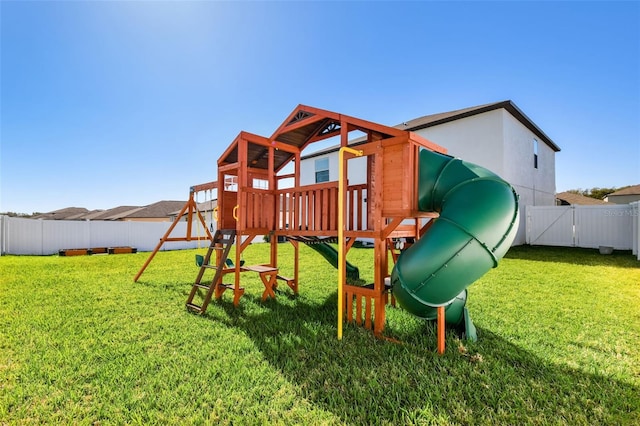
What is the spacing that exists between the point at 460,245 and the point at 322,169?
56.5 ft

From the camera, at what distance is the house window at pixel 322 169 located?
19.6 meters

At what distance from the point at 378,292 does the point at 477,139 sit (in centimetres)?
1236

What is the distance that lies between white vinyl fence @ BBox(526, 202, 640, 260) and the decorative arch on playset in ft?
42.5

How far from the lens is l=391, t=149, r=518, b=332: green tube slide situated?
3.06m

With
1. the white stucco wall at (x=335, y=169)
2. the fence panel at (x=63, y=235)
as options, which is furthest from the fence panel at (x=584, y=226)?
the fence panel at (x=63, y=235)

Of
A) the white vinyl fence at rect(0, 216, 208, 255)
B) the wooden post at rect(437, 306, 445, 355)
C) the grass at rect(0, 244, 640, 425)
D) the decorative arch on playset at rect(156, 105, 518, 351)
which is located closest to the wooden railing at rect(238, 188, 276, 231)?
the decorative arch on playset at rect(156, 105, 518, 351)

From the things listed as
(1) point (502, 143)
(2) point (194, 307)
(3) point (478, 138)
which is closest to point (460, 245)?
(2) point (194, 307)

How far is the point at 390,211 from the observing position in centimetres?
435

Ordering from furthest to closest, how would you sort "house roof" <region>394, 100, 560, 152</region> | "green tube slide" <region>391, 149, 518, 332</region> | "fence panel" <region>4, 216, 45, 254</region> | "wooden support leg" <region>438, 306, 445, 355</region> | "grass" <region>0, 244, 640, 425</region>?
"fence panel" <region>4, 216, 45, 254</region>
"house roof" <region>394, 100, 560, 152</region>
"wooden support leg" <region>438, 306, 445, 355</region>
"green tube slide" <region>391, 149, 518, 332</region>
"grass" <region>0, 244, 640, 425</region>

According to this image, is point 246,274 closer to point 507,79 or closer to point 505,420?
point 505,420

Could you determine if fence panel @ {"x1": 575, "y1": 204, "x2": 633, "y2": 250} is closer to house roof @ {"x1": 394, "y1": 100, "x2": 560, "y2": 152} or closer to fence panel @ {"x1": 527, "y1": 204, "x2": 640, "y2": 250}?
fence panel @ {"x1": 527, "y1": 204, "x2": 640, "y2": 250}

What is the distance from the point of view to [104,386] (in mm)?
2922

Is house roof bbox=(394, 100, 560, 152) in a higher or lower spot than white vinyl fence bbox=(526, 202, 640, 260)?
higher

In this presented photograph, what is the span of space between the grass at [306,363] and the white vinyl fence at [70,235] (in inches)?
350
